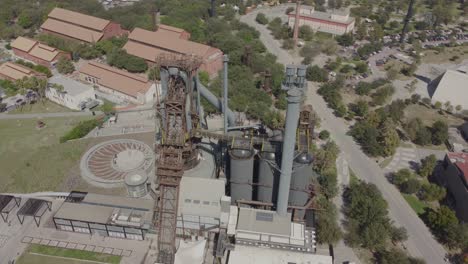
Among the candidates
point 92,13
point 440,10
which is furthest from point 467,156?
point 92,13

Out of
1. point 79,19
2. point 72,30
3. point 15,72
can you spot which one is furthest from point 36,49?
point 79,19

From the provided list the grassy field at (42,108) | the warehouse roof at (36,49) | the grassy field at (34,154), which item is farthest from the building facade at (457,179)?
the warehouse roof at (36,49)

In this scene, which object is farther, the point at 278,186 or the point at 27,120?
the point at 27,120

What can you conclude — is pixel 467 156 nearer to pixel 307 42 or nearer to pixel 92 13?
pixel 307 42

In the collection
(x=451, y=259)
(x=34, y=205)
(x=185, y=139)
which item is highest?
(x=185, y=139)

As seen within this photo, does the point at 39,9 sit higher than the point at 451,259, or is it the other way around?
the point at 39,9

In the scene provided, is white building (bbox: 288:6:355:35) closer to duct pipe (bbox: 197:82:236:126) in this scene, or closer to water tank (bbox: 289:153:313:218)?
duct pipe (bbox: 197:82:236:126)
